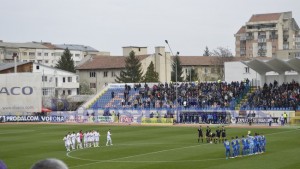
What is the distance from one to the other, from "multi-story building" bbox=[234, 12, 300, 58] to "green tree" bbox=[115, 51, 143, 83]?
1863 inches

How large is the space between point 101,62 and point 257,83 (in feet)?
188

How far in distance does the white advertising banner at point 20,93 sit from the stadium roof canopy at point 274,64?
3098 centimetres

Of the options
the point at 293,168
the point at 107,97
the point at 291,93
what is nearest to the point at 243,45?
the point at 107,97

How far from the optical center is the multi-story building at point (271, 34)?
15562cm

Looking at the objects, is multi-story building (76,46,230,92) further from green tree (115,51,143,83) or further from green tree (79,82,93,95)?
green tree (115,51,143,83)

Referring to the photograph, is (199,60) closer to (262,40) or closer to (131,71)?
(262,40)

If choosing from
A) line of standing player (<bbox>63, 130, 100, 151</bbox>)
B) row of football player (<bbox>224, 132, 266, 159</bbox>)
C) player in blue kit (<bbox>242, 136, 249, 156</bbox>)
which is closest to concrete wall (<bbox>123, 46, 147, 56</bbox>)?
line of standing player (<bbox>63, 130, 100, 151</bbox>)

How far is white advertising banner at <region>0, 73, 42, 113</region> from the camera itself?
81.6 metres

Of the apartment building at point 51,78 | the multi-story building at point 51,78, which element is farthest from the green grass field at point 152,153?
the apartment building at point 51,78

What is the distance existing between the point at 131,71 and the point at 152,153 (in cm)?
8473

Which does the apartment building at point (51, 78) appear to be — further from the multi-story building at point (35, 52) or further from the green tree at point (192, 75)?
the multi-story building at point (35, 52)

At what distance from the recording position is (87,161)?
106 ft

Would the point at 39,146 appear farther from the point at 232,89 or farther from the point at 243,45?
the point at 243,45

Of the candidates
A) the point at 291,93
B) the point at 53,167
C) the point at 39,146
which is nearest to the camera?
the point at 53,167
